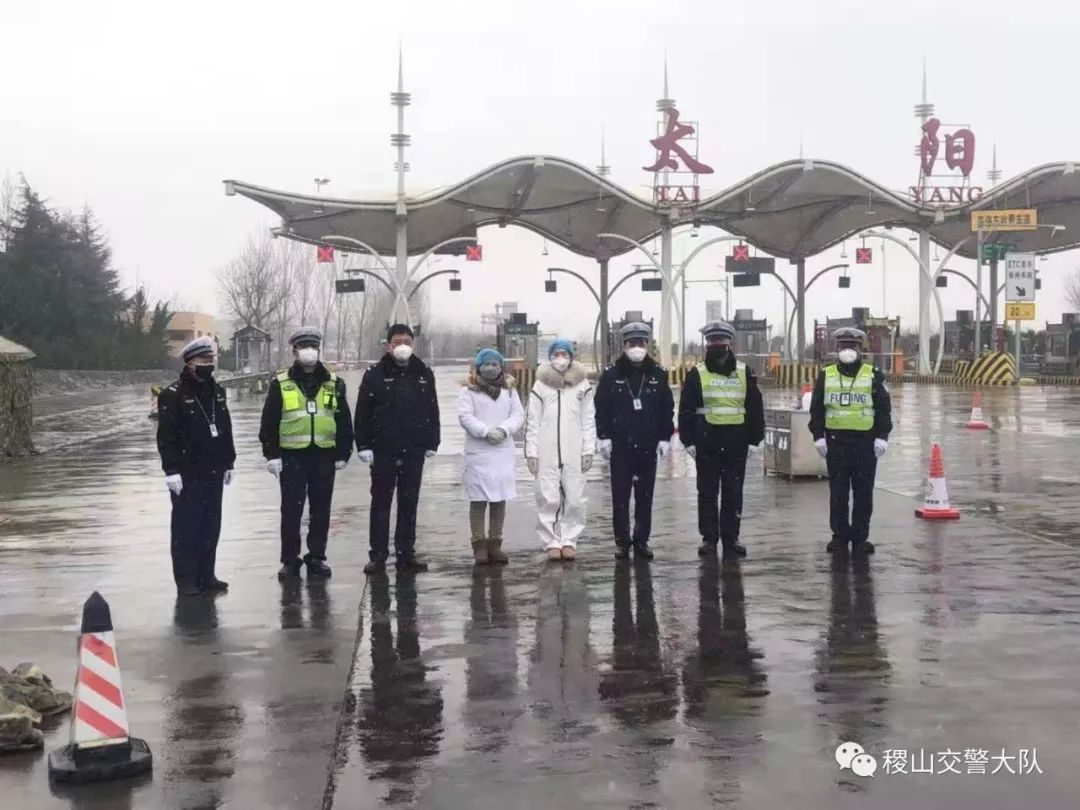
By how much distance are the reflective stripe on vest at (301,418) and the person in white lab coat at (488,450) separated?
41.7 inches

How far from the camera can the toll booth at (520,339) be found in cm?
5022

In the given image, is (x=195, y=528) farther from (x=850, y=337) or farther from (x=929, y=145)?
(x=929, y=145)

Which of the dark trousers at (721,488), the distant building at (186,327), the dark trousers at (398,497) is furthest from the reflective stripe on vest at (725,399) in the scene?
the distant building at (186,327)

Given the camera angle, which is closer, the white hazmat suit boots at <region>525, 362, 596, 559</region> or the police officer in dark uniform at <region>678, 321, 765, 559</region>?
the white hazmat suit boots at <region>525, 362, 596, 559</region>

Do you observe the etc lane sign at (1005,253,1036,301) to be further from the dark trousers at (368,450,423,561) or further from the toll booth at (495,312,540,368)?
the dark trousers at (368,450,423,561)

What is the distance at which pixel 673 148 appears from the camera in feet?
150

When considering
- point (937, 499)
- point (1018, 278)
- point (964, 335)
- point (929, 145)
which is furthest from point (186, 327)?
point (937, 499)

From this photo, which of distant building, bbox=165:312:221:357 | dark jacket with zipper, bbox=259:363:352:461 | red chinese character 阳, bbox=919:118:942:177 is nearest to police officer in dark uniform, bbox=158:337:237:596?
dark jacket with zipper, bbox=259:363:352:461

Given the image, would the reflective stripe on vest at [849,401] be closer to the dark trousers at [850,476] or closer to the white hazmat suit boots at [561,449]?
the dark trousers at [850,476]

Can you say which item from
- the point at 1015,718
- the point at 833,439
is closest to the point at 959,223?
the point at 833,439

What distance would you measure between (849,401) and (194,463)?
203 inches

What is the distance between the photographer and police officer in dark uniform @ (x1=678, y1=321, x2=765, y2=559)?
9664 millimetres

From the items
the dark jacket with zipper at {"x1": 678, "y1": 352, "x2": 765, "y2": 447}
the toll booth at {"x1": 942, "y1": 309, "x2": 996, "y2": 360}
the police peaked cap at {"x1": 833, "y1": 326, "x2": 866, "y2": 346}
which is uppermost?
the toll booth at {"x1": 942, "y1": 309, "x2": 996, "y2": 360}

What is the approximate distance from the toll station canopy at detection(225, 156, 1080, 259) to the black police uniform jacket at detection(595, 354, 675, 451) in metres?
33.8
